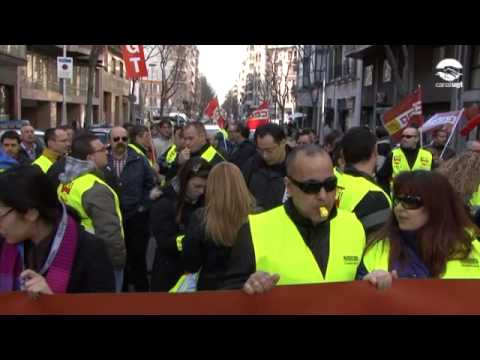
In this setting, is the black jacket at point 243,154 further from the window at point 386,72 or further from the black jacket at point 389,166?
the window at point 386,72

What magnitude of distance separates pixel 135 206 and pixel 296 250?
4.58m

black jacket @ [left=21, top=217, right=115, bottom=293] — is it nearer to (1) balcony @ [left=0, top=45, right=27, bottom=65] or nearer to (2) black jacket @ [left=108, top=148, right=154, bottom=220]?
(2) black jacket @ [left=108, top=148, right=154, bottom=220]

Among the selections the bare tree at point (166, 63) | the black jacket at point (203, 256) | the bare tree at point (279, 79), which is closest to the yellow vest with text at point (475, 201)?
the black jacket at point (203, 256)

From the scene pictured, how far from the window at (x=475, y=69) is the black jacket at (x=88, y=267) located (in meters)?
19.8

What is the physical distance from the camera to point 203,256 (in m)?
3.80

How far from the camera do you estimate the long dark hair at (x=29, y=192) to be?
8.77 ft

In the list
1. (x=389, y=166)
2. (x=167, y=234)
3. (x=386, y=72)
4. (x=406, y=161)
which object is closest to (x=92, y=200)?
(x=167, y=234)

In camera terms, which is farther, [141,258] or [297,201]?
[141,258]

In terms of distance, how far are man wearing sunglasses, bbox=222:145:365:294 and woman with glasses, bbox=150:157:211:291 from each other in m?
1.71

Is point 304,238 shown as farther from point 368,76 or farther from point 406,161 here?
point 368,76
